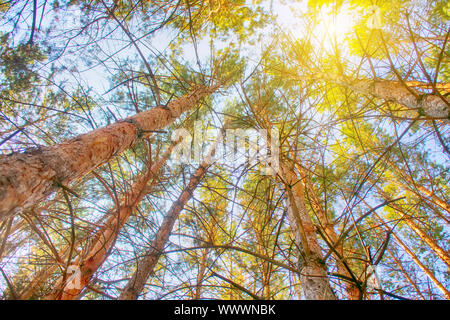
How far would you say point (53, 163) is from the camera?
1293mm

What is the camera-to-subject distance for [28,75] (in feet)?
10.9

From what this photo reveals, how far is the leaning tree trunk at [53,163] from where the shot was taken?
103 centimetres

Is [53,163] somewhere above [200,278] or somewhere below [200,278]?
above

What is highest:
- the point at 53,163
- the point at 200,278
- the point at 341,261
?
the point at 53,163

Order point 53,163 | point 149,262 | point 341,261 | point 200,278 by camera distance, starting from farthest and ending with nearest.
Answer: point 149,262 → point 200,278 → point 53,163 → point 341,261

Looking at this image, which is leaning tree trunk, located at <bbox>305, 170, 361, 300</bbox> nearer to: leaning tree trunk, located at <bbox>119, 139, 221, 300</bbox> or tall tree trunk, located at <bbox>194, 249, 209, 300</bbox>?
tall tree trunk, located at <bbox>194, 249, 209, 300</bbox>

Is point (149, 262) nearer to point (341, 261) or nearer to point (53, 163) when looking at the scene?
point (53, 163)

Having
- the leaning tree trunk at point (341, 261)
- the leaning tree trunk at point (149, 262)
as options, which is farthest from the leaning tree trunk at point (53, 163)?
the leaning tree trunk at point (341, 261)

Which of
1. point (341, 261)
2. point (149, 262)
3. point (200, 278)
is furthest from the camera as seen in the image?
point (149, 262)

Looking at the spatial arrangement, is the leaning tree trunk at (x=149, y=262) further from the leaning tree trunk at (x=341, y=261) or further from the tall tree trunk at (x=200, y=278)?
the leaning tree trunk at (x=341, y=261)

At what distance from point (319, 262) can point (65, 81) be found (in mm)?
4142

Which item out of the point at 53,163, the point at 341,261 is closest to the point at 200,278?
the point at 341,261

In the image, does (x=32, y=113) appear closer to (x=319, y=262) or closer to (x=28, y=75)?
(x=28, y=75)

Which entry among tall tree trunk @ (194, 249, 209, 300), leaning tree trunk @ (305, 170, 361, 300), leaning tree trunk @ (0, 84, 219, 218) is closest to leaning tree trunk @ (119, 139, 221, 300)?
tall tree trunk @ (194, 249, 209, 300)
